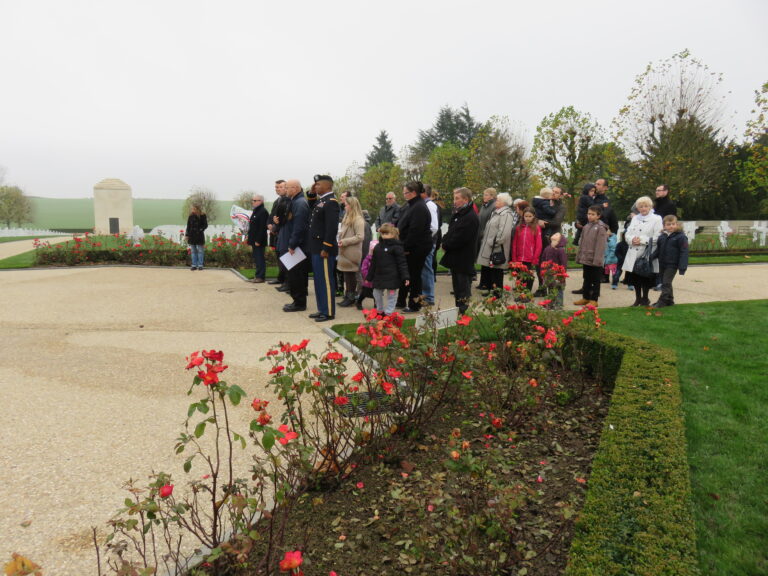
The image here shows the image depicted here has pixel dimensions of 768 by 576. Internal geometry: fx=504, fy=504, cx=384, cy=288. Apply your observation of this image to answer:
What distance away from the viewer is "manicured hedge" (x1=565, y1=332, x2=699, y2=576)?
2.08 metres

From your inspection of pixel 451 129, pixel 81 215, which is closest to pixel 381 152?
pixel 451 129

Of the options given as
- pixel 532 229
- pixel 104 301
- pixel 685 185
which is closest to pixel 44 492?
pixel 104 301

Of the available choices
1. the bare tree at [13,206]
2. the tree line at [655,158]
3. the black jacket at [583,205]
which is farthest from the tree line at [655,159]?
the bare tree at [13,206]

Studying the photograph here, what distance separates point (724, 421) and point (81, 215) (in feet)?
311

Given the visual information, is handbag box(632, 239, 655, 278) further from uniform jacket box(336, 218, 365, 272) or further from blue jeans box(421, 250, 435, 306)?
uniform jacket box(336, 218, 365, 272)

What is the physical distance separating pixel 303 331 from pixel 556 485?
4303 millimetres

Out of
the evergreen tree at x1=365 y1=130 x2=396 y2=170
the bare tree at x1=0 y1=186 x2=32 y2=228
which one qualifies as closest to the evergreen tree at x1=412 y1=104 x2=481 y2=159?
the evergreen tree at x1=365 y1=130 x2=396 y2=170

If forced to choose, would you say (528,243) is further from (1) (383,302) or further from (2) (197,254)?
(2) (197,254)

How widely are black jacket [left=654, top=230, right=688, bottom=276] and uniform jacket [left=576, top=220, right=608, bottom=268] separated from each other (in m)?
0.91

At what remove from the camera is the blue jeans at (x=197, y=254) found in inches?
524

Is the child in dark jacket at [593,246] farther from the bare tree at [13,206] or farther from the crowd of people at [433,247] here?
the bare tree at [13,206]

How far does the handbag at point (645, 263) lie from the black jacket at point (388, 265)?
151 inches

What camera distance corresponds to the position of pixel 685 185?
30.1 metres

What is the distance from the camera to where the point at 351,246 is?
7.91 metres
